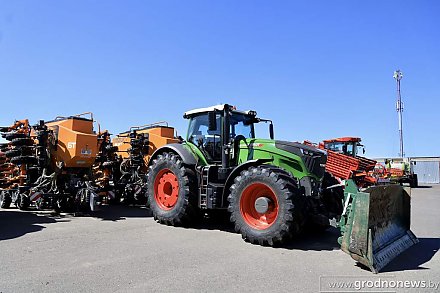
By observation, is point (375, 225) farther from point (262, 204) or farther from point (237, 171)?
point (237, 171)

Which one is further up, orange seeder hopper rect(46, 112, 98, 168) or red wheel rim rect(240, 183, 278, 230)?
orange seeder hopper rect(46, 112, 98, 168)

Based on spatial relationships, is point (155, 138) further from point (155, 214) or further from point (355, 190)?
point (355, 190)

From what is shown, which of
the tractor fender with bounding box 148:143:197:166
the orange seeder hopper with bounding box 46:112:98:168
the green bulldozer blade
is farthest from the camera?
the orange seeder hopper with bounding box 46:112:98:168

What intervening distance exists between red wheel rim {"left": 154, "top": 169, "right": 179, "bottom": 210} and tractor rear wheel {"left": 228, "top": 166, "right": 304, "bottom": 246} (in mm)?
1880

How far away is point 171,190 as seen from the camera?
8078 mm

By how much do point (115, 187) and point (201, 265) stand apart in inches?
307

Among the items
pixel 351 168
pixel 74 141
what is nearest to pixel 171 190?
pixel 74 141

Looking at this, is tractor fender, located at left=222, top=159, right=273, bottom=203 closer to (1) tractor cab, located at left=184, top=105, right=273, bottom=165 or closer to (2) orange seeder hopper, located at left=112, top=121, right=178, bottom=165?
(1) tractor cab, located at left=184, top=105, right=273, bottom=165

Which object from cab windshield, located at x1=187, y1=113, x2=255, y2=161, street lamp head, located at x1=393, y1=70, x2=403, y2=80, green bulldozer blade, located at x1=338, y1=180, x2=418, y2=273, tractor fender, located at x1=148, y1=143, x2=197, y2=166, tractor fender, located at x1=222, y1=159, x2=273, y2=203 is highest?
street lamp head, located at x1=393, y1=70, x2=403, y2=80

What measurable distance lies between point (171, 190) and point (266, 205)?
2848 millimetres

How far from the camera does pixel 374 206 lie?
5.06m

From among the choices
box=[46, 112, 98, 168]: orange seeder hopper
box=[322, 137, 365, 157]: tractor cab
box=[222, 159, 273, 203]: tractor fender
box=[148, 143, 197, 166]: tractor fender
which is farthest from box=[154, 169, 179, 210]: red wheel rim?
box=[322, 137, 365, 157]: tractor cab

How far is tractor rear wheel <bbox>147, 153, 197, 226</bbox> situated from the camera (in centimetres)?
739

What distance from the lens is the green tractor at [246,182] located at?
5688 mm
